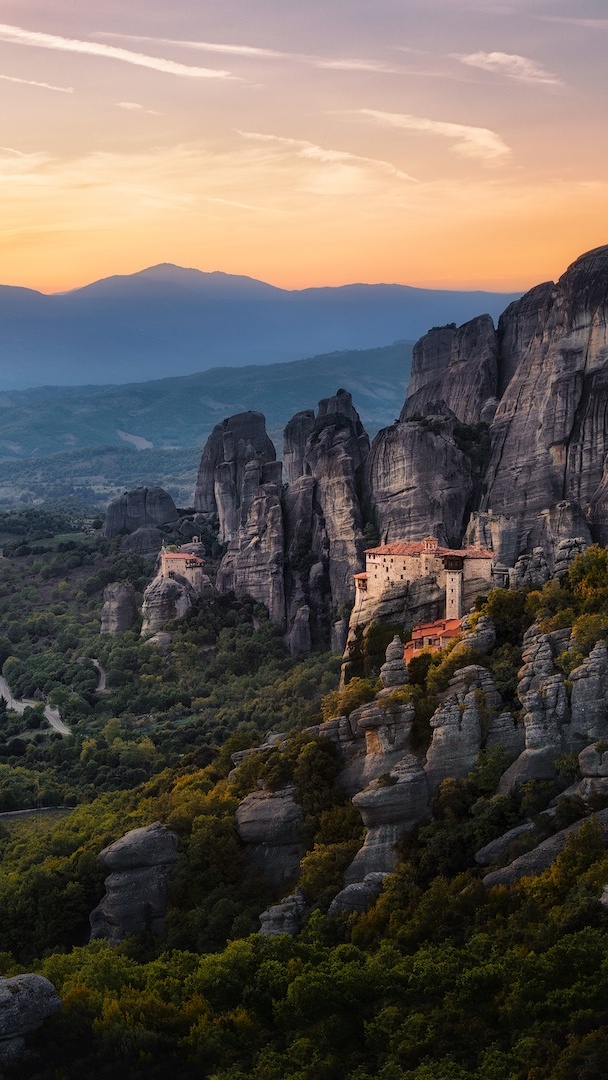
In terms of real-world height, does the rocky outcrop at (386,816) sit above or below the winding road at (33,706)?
above

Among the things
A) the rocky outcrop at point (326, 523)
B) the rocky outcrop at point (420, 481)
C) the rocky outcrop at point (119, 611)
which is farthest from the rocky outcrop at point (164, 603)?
the rocky outcrop at point (420, 481)

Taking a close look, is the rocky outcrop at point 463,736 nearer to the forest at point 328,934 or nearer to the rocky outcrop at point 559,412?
the forest at point 328,934

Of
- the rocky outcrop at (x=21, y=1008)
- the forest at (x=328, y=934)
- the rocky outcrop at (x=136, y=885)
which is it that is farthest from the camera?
the rocky outcrop at (x=136, y=885)

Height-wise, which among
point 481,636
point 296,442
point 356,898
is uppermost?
point 296,442

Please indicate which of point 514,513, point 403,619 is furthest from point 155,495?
point 403,619

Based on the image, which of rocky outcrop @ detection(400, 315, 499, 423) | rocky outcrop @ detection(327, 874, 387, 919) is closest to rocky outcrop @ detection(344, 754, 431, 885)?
rocky outcrop @ detection(327, 874, 387, 919)

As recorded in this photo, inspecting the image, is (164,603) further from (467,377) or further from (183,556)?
(467,377)

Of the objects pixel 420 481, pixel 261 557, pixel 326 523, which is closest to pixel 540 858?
pixel 420 481
